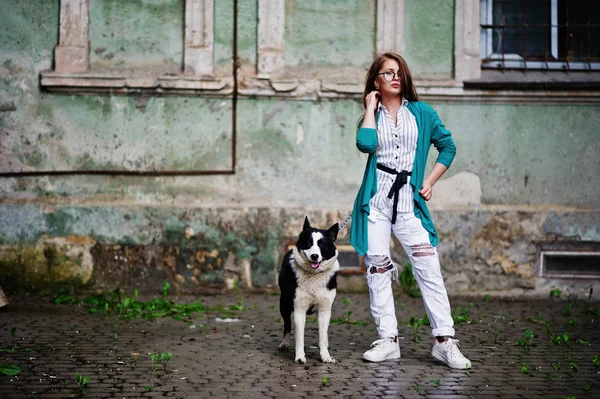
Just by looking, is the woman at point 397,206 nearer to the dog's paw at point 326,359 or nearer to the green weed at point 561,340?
the dog's paw at point 326,359

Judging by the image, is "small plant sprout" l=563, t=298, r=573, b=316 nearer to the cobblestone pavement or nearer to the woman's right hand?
the cobblestone pavement

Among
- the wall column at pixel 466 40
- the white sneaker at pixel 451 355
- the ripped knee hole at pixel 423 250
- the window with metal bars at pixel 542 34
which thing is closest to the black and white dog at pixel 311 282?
the ripped knee hole at pixel 423 250

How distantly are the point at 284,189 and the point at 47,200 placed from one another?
254 centimetres

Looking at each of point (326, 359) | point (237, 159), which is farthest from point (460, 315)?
point (237, 159)

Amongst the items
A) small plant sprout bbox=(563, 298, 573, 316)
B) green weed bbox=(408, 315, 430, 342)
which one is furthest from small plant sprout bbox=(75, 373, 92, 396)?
small plant sprout bbox=(563, 298, 573, 316)

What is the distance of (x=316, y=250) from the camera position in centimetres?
530

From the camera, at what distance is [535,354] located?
19.1ft

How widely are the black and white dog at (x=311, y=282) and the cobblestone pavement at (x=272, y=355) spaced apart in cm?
25

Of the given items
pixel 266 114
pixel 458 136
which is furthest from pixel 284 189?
pixel 458 136

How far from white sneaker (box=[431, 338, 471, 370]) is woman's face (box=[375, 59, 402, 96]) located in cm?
182

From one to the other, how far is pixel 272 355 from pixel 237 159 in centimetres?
312

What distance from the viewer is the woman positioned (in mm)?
5430

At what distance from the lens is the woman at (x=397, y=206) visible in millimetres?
5430

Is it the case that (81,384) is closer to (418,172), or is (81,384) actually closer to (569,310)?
(418,172)
